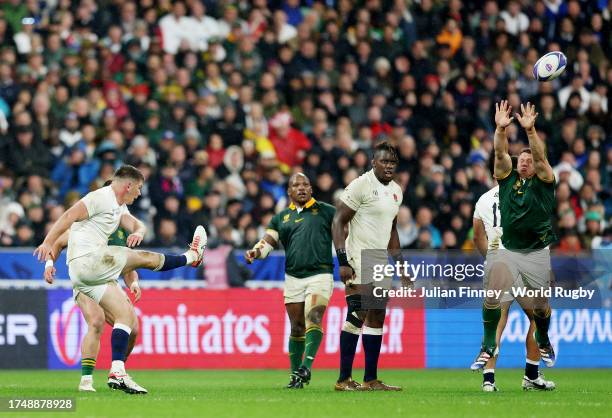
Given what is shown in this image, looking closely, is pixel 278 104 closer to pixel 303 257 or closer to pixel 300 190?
pixel 300 190

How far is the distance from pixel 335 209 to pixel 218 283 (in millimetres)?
5942

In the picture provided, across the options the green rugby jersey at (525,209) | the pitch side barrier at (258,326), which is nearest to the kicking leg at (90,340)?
the green rugby jersey at (525,209)

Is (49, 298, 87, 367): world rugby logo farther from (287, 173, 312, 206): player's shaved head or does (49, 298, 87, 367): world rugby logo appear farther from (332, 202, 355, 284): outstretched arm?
(332, 202, 355, 284): outstretched arm

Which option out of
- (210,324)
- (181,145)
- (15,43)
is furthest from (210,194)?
(15,43)

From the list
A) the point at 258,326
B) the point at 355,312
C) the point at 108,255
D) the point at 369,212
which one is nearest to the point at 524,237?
the point at 369,212

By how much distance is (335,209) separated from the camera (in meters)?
15.5

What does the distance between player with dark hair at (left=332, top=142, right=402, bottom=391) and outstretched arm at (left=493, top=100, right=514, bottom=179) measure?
140 cm

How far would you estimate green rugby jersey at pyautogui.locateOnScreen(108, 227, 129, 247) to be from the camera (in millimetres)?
15500

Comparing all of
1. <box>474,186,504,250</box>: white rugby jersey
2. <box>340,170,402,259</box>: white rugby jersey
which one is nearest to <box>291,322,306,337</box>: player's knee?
<box>340,170,402,259</box>: white rugby jersey

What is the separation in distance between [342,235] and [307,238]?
947 mm

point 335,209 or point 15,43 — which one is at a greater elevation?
point 15,43

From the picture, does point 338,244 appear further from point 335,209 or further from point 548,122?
point 548,122

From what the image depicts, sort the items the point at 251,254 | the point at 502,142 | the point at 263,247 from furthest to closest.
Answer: the point at 263,247, the point at 251,254, the point at 502,142

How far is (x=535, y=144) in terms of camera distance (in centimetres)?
1351
